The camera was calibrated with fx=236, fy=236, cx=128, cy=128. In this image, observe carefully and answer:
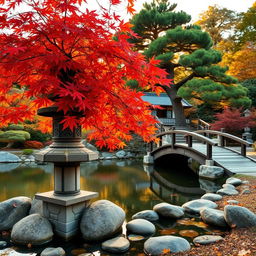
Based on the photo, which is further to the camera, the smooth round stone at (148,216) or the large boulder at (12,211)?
the smooth round stone at (148,216)

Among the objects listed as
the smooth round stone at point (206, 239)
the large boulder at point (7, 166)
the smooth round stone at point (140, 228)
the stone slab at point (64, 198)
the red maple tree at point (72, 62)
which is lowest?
the large boulder at point (7, 166)

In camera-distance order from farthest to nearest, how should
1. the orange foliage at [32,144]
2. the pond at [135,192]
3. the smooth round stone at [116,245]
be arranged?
the orange foliage at [32,144], the pond at [135,192], the smooth round stone at [116,245]

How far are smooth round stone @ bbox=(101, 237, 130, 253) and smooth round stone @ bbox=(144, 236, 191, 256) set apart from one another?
0.32m

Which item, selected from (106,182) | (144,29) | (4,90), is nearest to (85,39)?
(4,90)

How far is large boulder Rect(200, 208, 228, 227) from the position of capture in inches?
163

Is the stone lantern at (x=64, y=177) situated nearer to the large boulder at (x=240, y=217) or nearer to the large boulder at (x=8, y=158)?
the large boulder at (x=240, y=217)

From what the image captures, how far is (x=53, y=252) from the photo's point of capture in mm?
3312

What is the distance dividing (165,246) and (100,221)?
3.86 feet

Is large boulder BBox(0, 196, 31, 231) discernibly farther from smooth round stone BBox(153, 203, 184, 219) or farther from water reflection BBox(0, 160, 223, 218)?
smooth round stone BBox(153, 203, 184, 219)

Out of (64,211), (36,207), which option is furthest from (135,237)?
(36,207)

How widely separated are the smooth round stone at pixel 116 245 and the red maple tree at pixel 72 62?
5.79ft

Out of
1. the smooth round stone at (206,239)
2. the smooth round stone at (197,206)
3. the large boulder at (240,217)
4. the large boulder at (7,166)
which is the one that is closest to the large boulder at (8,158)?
the large boulder at (7,166)

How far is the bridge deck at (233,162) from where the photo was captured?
8.35 metres

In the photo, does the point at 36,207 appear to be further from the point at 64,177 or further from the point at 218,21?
the point at 218,21
